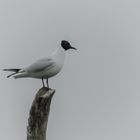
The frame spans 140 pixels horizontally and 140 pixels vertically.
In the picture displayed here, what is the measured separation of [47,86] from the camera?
11648 millimetres

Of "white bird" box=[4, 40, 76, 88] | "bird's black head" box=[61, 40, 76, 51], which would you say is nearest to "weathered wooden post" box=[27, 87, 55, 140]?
"white bird" box=[4, 40, 76, 88]

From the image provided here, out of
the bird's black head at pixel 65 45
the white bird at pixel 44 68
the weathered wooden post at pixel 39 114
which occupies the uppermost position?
the bird's black head at pixel 65 45

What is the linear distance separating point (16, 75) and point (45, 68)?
0.64 m

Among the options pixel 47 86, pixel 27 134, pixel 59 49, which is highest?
pixel 59 49

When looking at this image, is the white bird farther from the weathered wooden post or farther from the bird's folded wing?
the weathered wooden post

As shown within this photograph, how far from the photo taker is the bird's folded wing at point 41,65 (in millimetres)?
11711

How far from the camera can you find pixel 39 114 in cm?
1121

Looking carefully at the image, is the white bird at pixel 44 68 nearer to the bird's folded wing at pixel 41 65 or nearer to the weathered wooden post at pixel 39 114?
the bird's folded wing at pixel 41 65

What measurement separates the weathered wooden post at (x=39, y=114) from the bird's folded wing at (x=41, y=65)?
503mm

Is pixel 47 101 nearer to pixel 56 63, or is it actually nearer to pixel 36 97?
pixel 36 97

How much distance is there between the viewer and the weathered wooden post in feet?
36.7

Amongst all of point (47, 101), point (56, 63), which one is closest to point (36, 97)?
point (47, 101)

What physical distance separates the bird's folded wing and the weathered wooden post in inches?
19.8

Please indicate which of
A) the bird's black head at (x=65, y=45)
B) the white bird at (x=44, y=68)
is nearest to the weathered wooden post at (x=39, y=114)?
the white bird at (x=44, y=68)
